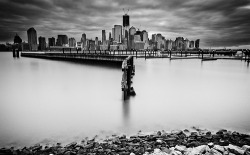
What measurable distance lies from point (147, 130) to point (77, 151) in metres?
2.62

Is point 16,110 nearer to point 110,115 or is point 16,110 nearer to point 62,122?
point 62,122

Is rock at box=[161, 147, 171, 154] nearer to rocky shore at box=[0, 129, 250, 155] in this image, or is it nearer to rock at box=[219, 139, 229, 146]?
rocky shore at box=[0, 129, 250, 155]

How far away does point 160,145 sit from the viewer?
15.2 ft

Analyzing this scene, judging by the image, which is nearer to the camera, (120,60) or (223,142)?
(223,142)

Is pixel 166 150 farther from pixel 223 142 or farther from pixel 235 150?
pixel 223 142

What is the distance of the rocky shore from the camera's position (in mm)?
4176

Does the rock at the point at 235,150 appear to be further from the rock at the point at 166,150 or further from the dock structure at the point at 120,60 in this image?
the dock structure at the point at 120,60

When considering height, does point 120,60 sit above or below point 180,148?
above

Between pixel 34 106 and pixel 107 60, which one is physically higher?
pixel 107 60

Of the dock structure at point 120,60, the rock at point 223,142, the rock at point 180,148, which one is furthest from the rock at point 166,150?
the dock structure at point 120,60

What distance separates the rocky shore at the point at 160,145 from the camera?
13.7ft

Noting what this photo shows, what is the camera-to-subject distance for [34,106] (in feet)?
29.1

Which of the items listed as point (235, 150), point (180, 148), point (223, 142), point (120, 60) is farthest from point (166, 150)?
point (120, 60)

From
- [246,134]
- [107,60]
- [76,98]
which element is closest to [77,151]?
[246,134]
